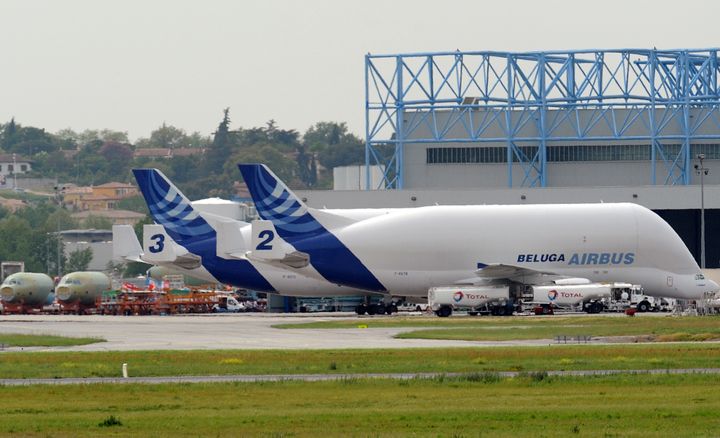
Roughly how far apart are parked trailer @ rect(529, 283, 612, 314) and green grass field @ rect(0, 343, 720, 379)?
124ft

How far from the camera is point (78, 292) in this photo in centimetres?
13175

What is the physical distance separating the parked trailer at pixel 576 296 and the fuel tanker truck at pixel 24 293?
159 ft

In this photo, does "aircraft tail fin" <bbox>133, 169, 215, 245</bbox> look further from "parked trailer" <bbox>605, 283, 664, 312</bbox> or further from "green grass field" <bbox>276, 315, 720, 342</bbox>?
"parked trailer" <bbox>605, 283, 664, 312</bbox>

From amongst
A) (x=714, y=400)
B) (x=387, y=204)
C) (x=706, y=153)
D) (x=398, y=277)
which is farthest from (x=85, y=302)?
(x=714, y=400)

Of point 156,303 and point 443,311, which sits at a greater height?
point 156,303

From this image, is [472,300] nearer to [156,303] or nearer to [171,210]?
[171,210]

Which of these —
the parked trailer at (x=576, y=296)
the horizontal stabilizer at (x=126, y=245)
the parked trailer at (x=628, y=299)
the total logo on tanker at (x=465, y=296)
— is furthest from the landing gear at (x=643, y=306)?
the horizontal stabilizer at (x=126, y=245)

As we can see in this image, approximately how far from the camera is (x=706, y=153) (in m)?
151

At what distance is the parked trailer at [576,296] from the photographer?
10069 centimetres

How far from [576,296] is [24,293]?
51.0m

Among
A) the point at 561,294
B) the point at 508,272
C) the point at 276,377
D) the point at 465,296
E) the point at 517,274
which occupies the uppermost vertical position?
the point at 508,272

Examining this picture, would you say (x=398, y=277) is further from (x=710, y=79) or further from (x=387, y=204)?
(x=710, y=79)

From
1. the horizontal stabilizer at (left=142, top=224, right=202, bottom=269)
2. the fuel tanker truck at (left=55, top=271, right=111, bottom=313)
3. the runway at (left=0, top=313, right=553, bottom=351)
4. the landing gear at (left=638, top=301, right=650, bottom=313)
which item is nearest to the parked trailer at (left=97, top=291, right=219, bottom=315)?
the fuel tanker truck at (left=55, top=271, right=111, bottom=313)

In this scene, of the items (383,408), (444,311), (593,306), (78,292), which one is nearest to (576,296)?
(593,306)
